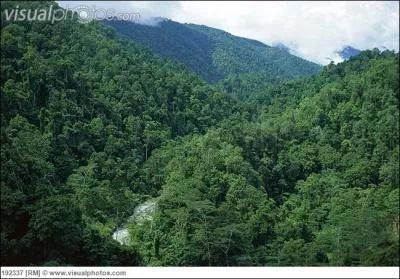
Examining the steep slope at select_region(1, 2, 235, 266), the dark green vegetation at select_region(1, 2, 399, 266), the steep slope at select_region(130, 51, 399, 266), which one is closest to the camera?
the steep slope at select_region(1, 2, 235, 266)

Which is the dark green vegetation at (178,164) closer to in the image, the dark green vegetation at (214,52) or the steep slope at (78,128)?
the steep slope at (78,128)

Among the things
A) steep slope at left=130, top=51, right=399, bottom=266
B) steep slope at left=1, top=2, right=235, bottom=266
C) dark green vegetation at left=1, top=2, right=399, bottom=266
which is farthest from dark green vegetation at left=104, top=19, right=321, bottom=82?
steep slope at left=130, top=51, right=399, bottom=266

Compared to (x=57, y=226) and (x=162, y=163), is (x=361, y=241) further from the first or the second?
(x=162, y=163)

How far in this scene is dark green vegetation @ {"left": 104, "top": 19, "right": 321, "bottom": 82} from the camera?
246ft

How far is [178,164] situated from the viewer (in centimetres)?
3300

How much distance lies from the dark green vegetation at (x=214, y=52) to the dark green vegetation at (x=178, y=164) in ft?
89.1

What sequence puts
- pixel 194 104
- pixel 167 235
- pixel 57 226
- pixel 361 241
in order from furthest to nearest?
pixel 194 104
pixel 167 235
pixel 361 241
pixel 57 226

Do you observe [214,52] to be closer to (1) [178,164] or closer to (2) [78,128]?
(1) [178,164]

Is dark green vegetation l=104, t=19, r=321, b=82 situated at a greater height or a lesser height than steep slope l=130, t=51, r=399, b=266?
greater

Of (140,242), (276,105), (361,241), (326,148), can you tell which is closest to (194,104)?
(276,105)

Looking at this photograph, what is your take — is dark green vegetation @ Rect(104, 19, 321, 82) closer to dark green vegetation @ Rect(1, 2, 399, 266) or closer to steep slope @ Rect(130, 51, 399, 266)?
dark green vegetation @ Rect(1, 2, 399, 266)

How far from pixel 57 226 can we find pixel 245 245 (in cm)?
921

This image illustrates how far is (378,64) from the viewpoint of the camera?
34719 millimetres

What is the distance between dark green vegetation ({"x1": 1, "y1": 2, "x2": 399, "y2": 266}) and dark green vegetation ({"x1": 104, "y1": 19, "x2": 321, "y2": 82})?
89.1 ft
